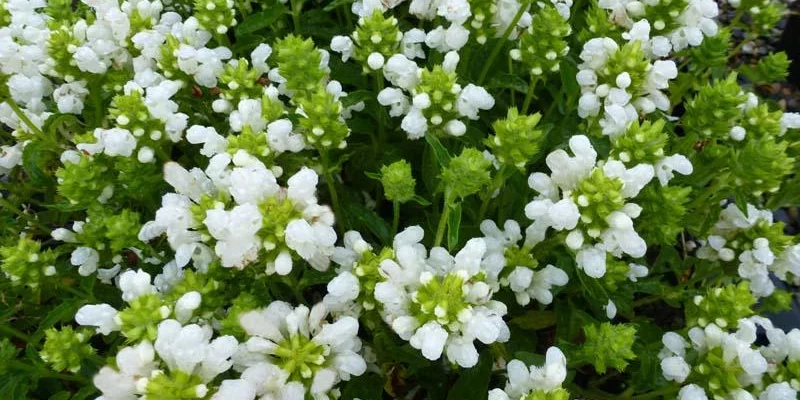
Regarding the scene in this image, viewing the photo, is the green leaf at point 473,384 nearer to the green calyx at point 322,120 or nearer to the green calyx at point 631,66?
the green calyx at point 322,120

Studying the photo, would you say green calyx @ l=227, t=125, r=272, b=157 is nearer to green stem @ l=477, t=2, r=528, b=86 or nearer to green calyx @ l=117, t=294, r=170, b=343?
green calyx @ l=117, t=294, r=170, b=343

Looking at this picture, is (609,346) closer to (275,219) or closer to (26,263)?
(275,219)

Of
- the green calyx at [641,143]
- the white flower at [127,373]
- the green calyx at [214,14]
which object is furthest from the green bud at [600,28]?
the white flower at [127,373]

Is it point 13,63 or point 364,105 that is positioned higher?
point 13,63

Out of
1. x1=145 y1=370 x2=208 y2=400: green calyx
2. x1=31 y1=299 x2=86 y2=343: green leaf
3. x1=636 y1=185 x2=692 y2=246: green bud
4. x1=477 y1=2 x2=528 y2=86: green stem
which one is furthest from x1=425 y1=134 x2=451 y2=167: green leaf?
x1=31 y1=299 x2=86 y2=343: green leaf

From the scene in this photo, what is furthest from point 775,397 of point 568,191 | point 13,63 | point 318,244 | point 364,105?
point 13,63

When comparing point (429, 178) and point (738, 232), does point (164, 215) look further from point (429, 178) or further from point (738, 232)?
point (738, 232)
